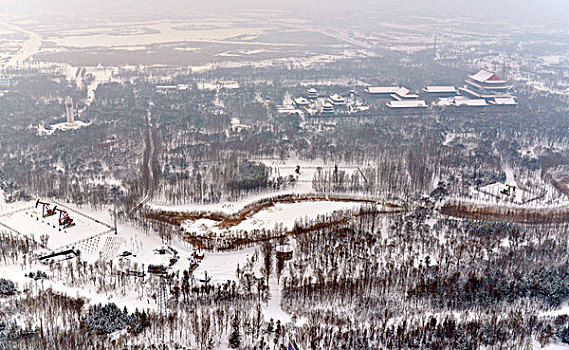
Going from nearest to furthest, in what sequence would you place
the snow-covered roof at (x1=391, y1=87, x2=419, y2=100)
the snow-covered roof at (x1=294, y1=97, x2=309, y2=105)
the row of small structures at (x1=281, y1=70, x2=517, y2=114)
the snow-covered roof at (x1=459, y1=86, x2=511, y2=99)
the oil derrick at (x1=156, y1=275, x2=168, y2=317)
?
the oil derrick at (x1=156, y1=275, x2=168, y2=317)
the row of small structures at (x1=281, y1=70, x2=517, y2=114)
the snow-covered roof at (x1=294, y1=97, x2=309, y2=105)
the snow-covered roof at (x1=391, y1=87, x2=419, y2=100)
the snow-covered roof at (x1=459, y1=86, x2=511, y2=99)

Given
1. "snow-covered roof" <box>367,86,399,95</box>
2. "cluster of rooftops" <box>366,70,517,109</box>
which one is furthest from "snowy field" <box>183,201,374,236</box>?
"snow-covered roof" <box>367,86,399,95</box>

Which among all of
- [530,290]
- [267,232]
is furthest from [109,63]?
[530,290]

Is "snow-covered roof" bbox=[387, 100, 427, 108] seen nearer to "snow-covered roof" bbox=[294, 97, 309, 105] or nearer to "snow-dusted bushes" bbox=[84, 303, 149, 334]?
"snow-covered roof" bbox=[294, 97, 309, 105]

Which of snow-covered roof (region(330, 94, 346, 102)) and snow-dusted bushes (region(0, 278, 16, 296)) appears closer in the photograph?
snow-dusted bushes (region(0, 278, 16, 296))

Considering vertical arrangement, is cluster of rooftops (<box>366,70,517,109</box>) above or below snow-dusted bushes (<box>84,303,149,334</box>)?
above

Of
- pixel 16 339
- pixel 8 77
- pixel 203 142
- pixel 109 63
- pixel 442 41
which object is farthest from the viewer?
pixel 442 41

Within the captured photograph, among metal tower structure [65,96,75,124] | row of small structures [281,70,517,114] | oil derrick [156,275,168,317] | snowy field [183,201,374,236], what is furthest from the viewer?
row of small structures [281,70,517,114]

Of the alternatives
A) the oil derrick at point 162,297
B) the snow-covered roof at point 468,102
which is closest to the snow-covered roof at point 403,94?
the snow-covered roof at point 468,102

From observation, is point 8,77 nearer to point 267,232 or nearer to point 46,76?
point 46,76
